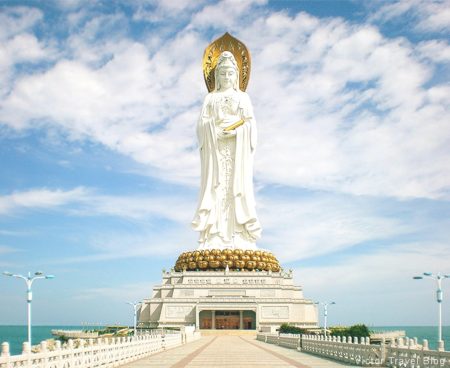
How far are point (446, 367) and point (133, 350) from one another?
8.82 meters

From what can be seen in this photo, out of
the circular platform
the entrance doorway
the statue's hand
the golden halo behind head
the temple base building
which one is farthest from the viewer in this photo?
the golden halo behind head

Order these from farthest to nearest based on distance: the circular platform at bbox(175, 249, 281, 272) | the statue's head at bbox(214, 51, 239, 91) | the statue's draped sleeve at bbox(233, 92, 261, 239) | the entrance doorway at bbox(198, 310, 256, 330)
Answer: the statue's head at bbox(214, 51, 239, 91) < the statue's draped sleeve at bbox(233, 92, 261, 239) < the circular platform at bbox(175, 249, 281, 272) < the entrance doorway at bbox(198, 310, 256, 330)

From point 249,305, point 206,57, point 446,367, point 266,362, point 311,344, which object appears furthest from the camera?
point 206,57

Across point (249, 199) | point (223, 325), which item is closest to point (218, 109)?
point (249, 199)

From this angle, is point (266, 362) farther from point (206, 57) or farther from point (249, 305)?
point (206, 57)

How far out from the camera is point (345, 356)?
58.1 ft

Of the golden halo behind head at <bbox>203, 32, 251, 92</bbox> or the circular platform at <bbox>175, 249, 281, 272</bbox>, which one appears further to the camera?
the golden halo behind head at <bbox>203, 32, 251, 92</bbox>

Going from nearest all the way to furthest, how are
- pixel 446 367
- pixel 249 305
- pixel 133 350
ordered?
pixel 446 367
pixel 133 350
pixel 249 305

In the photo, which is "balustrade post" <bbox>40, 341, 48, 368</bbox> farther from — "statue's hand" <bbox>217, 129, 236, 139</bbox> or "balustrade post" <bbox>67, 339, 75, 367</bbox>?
"statue's hand" <bbox>217, 129, 236, 139</bbox>

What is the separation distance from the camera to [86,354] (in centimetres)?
1310

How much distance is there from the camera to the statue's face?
44.9m

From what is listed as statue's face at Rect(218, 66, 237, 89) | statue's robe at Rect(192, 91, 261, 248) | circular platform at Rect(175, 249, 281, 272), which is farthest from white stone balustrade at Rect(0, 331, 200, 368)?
statue's face at Rect(218, 66, 237, 89)

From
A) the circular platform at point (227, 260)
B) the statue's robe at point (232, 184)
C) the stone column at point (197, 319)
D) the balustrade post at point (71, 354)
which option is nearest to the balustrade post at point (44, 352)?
the balustrade post at point (71, 354)

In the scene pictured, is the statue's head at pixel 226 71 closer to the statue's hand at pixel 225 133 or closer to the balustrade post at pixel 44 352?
the statue's hand at pixel 225 133
